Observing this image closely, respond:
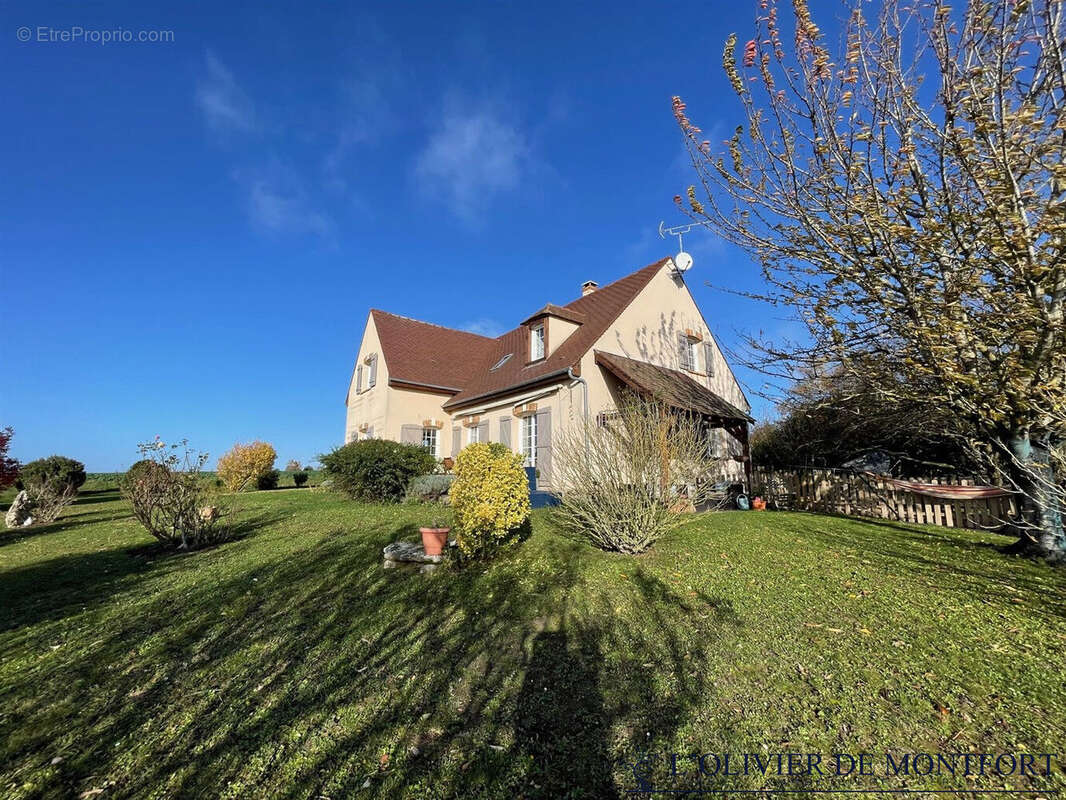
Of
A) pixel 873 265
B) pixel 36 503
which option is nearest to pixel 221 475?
pixel 36 503

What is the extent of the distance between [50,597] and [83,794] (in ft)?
15.8

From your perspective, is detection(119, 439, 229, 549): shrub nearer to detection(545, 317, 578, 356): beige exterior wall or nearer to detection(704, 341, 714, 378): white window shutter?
detection(545, 317, 578, 356): beige exterior wall

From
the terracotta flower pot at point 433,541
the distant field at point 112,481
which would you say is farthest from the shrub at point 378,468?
the distant field at point 112,481

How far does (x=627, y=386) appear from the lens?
12.6 m

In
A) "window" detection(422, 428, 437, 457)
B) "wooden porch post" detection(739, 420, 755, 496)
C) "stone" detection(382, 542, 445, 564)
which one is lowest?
"stone" detection(382, 542, 445, 564)

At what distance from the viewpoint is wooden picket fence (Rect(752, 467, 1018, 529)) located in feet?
27.7

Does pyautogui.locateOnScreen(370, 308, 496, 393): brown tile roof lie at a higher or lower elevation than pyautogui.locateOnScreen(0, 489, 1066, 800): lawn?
higher

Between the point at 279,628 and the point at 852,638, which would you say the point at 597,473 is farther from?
the point at 279,628

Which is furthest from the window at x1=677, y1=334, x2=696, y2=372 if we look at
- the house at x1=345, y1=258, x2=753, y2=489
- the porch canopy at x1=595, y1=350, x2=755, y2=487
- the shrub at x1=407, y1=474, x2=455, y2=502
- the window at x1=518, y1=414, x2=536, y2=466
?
the shrub at x1=407, y1=474, x2=455, y2=502

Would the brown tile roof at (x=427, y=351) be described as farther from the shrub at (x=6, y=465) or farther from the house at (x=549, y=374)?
the shrub at (x=6, y=465)

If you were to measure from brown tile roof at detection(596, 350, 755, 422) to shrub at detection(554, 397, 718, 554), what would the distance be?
402cm

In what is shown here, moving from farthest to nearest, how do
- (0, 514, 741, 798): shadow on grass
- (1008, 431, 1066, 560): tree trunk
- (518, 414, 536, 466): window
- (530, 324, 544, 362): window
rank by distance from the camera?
(530, 324, 544, 362): window → (518, 414, 536, 466): window → (1008, 431, 1066, 560): tree trunk → (0, 514, 741, 798): shadow on grass

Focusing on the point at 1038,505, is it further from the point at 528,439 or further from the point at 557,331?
the point at 557,331

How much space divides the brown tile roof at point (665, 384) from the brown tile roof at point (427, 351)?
7735mm
